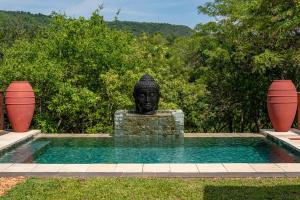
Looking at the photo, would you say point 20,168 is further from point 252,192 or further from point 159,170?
point 252,192

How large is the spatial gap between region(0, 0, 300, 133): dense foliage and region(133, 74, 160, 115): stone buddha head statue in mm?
1552

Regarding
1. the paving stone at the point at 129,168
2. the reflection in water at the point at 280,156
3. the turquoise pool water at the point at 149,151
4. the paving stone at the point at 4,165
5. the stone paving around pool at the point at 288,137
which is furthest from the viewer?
the stone paving around pool at the point at 288,137

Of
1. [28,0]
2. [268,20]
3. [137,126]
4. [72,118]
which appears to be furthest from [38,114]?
[28,0]

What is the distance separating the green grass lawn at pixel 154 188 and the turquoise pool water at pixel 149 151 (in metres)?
A: 2.08

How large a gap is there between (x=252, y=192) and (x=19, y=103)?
764cm

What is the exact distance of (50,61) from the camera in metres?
13.3

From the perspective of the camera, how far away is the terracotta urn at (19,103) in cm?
1171

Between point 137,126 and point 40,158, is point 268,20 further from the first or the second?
point 40,158

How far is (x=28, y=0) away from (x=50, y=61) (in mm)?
8889

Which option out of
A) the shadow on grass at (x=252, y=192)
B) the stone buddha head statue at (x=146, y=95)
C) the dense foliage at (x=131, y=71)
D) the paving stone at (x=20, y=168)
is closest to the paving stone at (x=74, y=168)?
the paving stone at (x=20, y=168)

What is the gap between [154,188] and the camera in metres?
6.22

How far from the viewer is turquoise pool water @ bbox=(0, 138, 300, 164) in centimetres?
893

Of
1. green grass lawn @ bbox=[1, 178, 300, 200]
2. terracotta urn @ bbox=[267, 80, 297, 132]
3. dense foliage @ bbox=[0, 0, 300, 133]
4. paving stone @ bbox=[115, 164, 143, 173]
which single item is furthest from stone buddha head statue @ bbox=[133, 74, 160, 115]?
green grass lawn @ bbox=[1, 178, 300, 200]

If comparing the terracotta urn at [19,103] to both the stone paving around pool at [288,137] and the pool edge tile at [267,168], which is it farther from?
the pool edge tile at [267,168]
